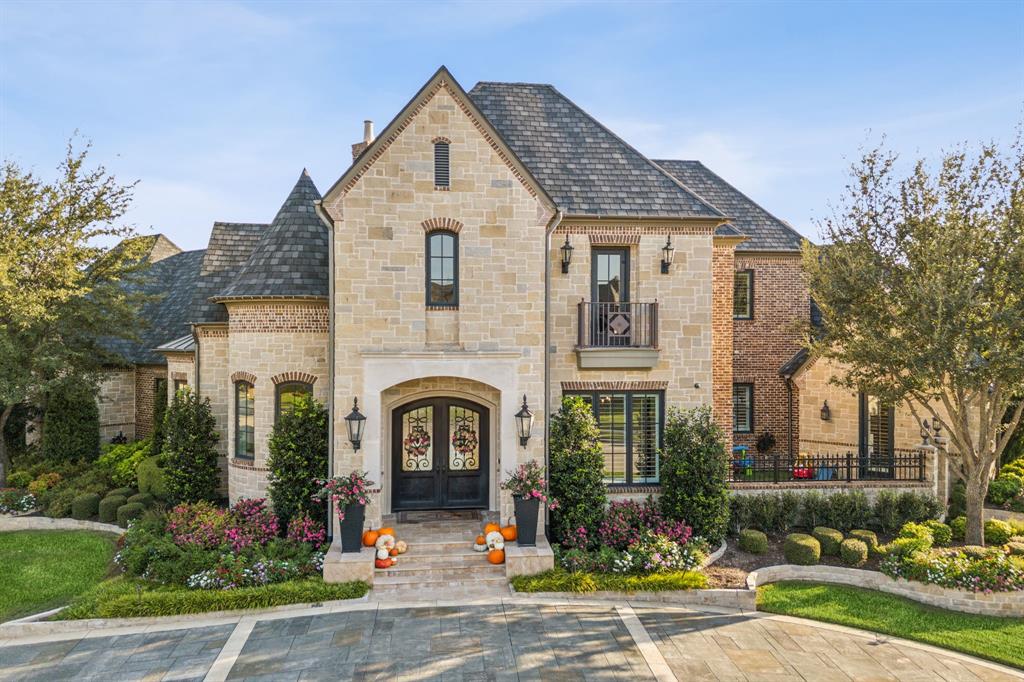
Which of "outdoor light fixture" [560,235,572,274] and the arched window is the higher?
"outdoor light fixture" [560,235,572,274]

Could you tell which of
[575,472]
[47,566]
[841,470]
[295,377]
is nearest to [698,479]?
[575,472]

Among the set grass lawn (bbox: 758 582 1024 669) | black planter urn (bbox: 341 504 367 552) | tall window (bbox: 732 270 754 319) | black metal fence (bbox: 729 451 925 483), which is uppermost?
tall window (bbox: 732 270 754 319)

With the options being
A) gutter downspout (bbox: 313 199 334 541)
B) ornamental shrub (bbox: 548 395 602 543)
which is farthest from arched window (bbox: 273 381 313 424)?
ornamental shrub (bbox: 548 395 602 543)

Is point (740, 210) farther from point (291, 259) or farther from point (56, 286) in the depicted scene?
point (56, 286)

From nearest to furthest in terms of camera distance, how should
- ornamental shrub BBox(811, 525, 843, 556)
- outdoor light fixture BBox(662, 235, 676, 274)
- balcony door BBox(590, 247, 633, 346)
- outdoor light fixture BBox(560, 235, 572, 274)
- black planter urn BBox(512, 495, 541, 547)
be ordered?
black planter urn BBox(512, 495, 541, 547)
ornamental shrub BBox(811, 525, 843, 556)
outdoor light fixture BBox(560, 235, 572, 274)
balcony door BBox(590, 247, 633, 346)
outdoor light fixture BBox(662, 235, 676, 274)

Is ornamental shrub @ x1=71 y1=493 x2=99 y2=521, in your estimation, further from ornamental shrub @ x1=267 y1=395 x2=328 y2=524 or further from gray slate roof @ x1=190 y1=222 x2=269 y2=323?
ornamental shrub @ x1=267 y1=395 x2=328 y2=524

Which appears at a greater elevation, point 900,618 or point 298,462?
point 298,462

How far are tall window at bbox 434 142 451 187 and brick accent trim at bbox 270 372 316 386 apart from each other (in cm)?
531

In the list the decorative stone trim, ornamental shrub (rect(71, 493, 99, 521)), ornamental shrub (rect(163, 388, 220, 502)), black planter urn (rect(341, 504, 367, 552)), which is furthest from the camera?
ornamental shrub (rect(71, 493, 99, 521))

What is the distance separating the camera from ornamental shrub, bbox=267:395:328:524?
12.8 metres

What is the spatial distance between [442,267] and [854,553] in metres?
10.3

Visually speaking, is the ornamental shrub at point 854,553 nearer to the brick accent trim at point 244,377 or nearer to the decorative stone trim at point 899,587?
the decorative stone trim at point 899,587

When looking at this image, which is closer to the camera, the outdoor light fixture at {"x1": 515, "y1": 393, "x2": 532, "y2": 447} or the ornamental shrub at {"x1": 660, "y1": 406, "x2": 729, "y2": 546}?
the outdoor light fixture at {"x1": 515, "y1": 393, "x2": 532, "y2": 447}

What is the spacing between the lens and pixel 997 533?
13.4 metres
